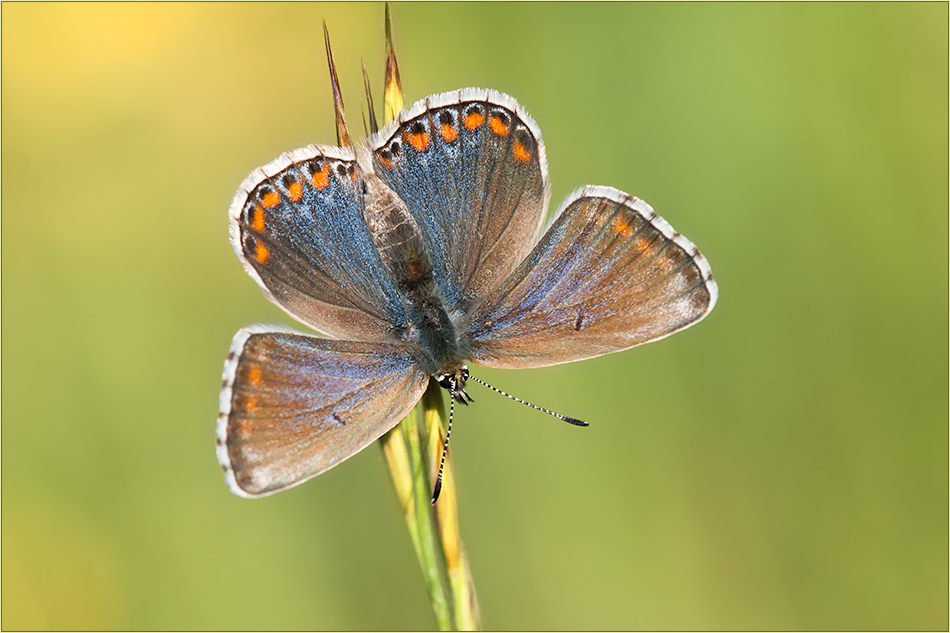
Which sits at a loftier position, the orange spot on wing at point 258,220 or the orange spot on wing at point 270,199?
the orange spot on wing at point 270,199

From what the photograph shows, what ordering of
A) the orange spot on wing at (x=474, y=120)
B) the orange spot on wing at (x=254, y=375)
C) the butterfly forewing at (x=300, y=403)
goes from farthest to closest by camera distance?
the orange spot on wing at (x=474, y=120) < the orange spot on wing at (x=254, y=375) < the butterfly forewing at (x=300, y=403)

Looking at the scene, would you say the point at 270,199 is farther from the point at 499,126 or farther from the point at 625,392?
the point at 625,392

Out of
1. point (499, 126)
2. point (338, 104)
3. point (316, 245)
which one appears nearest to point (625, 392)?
point (499, 126)

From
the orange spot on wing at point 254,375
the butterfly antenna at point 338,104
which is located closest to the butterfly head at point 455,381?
the orange spot on wing at point 254,375

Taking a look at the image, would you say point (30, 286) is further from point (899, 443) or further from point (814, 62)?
point (899, 443)

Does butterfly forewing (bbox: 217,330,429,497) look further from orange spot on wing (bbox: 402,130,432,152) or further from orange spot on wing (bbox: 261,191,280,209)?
orange spot on wing (bbox: 402,130,432,152)

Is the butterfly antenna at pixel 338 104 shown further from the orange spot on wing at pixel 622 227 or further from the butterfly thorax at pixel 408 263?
the orange spot on wing at pixel 622 227

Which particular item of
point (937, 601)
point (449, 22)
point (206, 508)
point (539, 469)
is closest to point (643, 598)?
point (539, 469)
